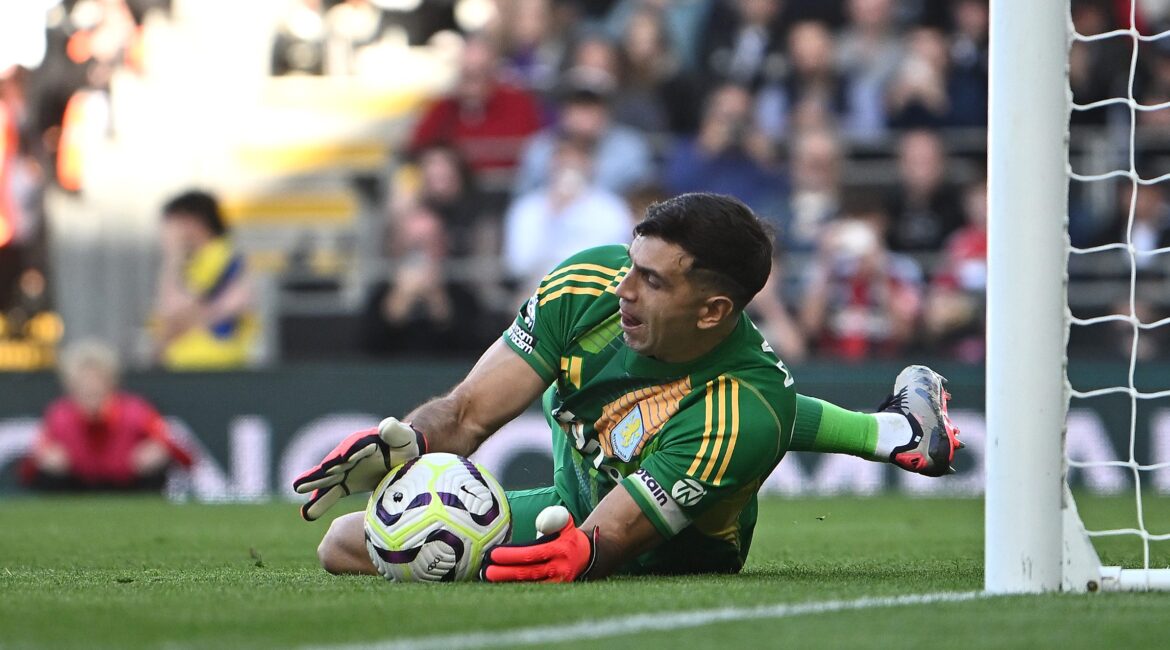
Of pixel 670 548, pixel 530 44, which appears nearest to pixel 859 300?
pixel 530 44

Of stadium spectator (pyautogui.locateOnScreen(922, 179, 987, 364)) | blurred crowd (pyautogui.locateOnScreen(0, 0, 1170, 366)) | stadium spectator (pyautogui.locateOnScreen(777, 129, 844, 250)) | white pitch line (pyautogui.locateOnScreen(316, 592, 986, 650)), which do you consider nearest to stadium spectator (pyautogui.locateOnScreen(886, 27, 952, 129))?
blurred crowd (pyautogui.locateOnScreen(0, 0, 1170, 366))

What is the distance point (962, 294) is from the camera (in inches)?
461

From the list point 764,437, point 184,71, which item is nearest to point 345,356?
point 184,71

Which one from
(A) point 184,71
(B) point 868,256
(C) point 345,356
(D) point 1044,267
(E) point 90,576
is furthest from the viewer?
(A) point 184,71

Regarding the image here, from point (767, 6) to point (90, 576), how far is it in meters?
9.29

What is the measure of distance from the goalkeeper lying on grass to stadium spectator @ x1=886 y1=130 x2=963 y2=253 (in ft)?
24.0

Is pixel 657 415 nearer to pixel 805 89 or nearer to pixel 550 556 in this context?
pixel 550 556

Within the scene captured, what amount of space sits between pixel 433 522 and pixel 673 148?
8.59 meters

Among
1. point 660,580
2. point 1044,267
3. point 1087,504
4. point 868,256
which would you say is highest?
point 1044,267

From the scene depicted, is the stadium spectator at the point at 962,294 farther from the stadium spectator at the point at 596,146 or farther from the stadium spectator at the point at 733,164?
the stadium spectator at the point at 596,146

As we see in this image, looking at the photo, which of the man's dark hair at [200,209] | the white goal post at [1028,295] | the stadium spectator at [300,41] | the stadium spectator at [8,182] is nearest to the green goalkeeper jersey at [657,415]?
the white goal post at [1028,295]

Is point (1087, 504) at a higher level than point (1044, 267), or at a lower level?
lower

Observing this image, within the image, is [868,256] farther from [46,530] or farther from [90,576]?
[90,576]

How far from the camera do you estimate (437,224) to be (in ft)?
40.9
